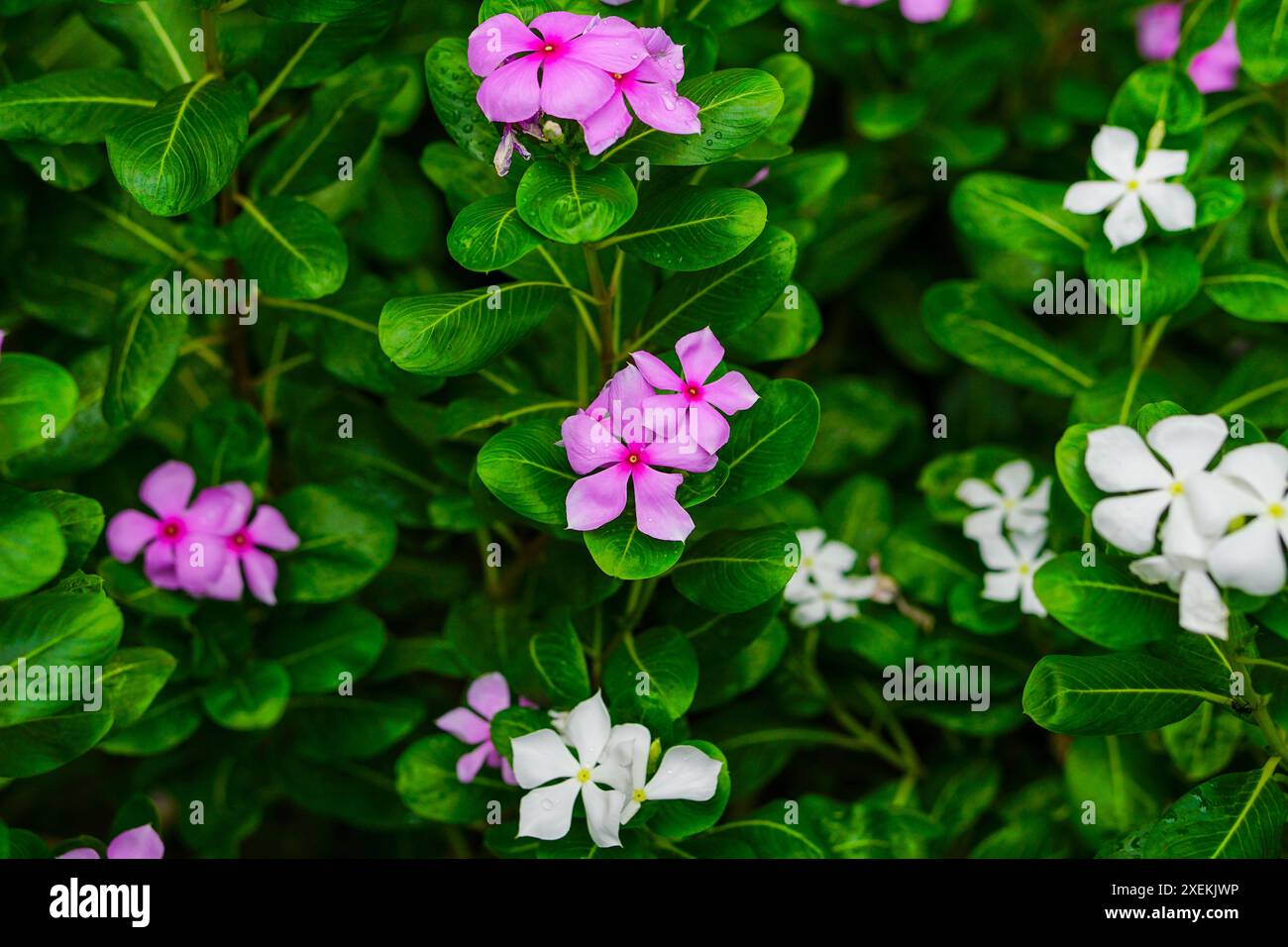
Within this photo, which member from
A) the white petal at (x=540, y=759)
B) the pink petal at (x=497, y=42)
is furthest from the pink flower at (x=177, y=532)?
the pink petal at (x=497, y=42)

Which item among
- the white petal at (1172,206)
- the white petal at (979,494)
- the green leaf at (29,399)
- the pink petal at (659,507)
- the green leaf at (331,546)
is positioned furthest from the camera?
the white petal at (979,494)

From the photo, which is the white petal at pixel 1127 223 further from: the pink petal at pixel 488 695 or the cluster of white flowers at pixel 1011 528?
the pink petal at pixel 488 695

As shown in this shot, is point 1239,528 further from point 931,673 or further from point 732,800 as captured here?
point 732,800

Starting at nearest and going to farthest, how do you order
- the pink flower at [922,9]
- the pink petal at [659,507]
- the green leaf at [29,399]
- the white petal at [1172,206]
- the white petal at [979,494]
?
1. the pink petal at [659,507]
2. the green leaf at [29,399]
3. the white petal at [1172,206]
4. the white petal at [979,494]
5. the pink flower at [922,9]

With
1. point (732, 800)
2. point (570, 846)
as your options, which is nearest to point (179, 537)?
point (570, 846)

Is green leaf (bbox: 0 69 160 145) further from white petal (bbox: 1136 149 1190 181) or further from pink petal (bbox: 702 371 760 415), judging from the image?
A: white petal (bbox: 1136 149 1190 181)

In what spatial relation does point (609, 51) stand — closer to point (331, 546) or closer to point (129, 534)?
point (331, 546)

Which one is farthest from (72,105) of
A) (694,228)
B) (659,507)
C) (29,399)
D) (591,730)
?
(591,730)
